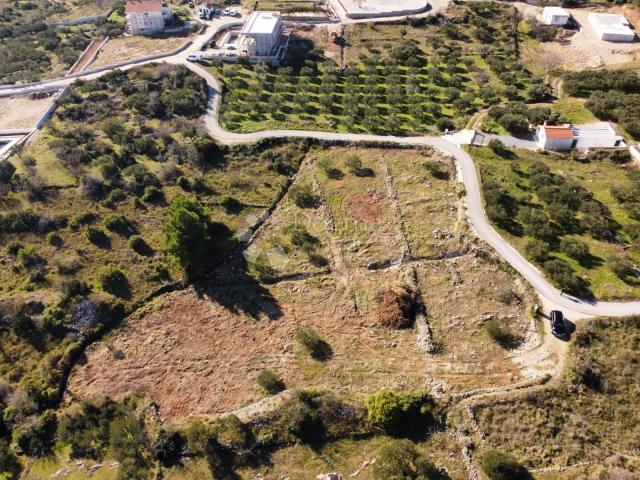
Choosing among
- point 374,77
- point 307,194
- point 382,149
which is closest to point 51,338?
point 307,194

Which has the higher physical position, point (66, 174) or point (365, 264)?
point (66, 174)

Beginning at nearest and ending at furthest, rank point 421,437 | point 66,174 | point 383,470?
point 383,470 < point 421,437 < point 66,174

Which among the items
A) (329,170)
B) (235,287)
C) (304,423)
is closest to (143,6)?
(329,170)

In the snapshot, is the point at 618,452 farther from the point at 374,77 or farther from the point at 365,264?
the point at 374,77

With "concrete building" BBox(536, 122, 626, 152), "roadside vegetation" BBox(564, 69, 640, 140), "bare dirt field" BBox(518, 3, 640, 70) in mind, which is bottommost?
"concrete building" BBox(536, 122, 626, 152)

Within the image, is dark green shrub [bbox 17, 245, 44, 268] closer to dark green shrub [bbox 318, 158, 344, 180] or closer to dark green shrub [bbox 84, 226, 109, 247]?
dark green shrub [bbox 84, 226, 109, 247]

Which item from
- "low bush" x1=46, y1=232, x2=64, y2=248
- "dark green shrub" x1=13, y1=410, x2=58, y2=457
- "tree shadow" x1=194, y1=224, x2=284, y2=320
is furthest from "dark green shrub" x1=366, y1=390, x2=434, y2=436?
"low bush" x1=46, y1=232, x2=64, y2=248
